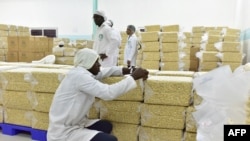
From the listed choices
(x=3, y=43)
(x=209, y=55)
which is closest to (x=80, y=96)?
(x=209, y=55)

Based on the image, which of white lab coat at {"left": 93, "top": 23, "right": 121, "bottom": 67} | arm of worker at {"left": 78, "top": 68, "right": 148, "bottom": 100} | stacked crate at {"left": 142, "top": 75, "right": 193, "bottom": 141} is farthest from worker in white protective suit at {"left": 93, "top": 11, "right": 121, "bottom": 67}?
arm of worker at {"left": 78, "top": 68, "right": 148, "bottom": 100}

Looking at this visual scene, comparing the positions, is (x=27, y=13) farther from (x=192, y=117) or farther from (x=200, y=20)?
(x=192, y=117)

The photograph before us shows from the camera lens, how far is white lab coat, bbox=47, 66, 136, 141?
1791 mm

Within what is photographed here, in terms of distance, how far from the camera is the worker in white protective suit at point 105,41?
3.57 m

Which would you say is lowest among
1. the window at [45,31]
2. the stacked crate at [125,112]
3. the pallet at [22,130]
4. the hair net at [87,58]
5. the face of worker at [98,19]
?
the pallet at [22,130]

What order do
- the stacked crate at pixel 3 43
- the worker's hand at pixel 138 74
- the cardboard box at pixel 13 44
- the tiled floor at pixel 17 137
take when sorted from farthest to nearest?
the stacked crate at pixel 3 43
the cardboard box at pixel 13 44
the tiled floor at pixel 17 137
the worker's hand at pixel 138 74

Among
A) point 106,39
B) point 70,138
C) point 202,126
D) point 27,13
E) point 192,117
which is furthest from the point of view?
point 27,13

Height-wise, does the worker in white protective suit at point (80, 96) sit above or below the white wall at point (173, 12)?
below

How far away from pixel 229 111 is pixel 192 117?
0.49 meters

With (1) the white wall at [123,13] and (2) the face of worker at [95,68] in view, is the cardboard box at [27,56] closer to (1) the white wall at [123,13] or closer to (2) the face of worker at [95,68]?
(2) the face of worker at [95,68]

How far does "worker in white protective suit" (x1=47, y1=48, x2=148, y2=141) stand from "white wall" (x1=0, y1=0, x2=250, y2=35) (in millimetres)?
7074

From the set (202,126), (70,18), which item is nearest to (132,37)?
(202,126)

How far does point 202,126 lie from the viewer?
1.63m

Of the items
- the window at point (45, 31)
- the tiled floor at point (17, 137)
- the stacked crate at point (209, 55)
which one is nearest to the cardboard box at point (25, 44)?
the tiled floor at point (17, 137)
